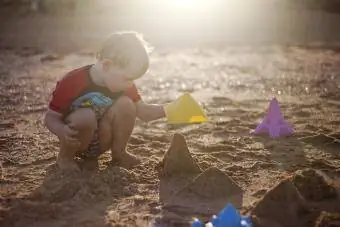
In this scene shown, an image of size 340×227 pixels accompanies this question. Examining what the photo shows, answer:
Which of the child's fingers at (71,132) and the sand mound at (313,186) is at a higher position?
the child's fingers at (71,132)

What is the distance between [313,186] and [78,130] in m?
1.16

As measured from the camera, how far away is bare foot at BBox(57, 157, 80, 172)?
10.2 feet

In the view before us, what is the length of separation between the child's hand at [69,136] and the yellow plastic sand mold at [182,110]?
0.65m

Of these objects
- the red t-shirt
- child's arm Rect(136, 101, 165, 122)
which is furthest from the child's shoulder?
child's arm Rect(136, 101, 165, 122)

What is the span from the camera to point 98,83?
125 inches

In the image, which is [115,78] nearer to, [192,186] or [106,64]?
[106,64]

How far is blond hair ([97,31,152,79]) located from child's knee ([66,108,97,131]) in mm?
279

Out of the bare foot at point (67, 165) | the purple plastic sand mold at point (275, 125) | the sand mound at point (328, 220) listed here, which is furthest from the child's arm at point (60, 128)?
the purple plastic sand mold at point (275, 125)

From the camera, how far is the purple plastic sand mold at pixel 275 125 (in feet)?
12.9

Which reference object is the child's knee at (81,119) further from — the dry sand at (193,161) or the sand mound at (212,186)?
the sand mound at (212,186)

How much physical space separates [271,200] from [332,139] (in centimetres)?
139

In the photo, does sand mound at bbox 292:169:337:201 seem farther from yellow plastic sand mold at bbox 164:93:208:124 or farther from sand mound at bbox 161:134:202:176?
yellow plastic sand mold at bbox 164:93:208:124

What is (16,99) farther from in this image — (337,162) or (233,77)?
(337,162)

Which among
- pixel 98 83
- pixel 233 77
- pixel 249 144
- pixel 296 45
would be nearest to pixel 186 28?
pixel 296 45
